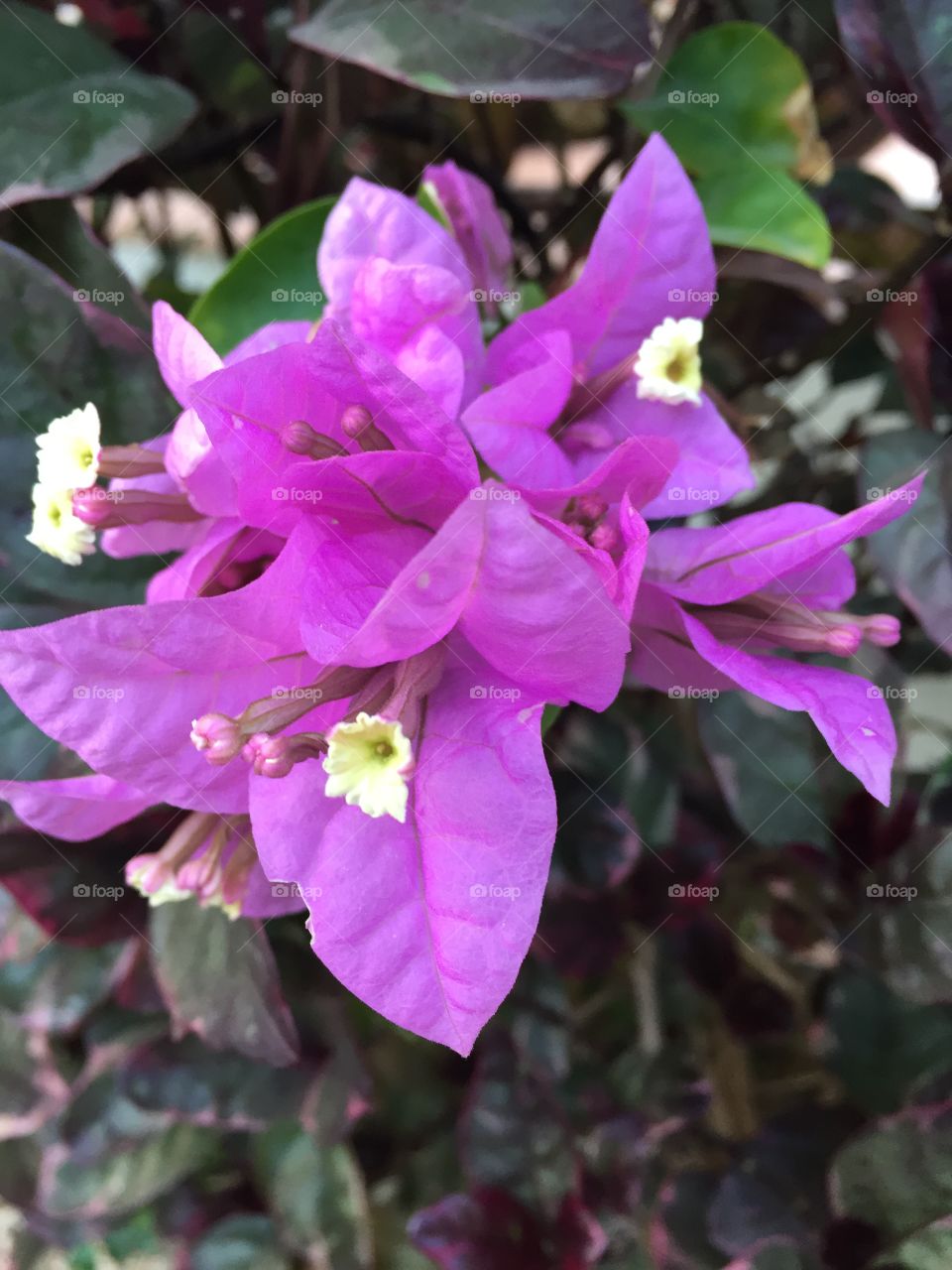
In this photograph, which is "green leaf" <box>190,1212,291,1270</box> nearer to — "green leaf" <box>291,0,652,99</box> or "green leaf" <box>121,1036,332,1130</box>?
"green leaf" <box>121,1036,332,1130</box>

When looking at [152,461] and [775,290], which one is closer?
[152,461]

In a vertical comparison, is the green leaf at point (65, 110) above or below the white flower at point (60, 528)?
above

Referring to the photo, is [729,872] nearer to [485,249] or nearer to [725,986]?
[725,986]

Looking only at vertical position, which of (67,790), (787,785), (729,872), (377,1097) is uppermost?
(67,790)

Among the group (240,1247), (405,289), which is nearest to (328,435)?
(405,289)

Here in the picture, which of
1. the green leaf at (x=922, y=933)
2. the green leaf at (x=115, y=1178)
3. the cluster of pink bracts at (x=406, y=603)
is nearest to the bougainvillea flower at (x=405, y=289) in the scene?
the cluster of pink bracts at (x=406, y=603)

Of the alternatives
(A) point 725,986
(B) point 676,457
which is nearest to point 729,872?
(A) point 725,986

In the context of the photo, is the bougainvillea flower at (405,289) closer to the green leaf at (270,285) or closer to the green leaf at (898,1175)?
the green leaf at (270,285)

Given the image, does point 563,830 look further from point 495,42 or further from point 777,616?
point 495,42

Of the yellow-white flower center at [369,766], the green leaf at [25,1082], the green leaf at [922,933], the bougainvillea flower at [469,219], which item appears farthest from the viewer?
the green leaf at [25,1082]
